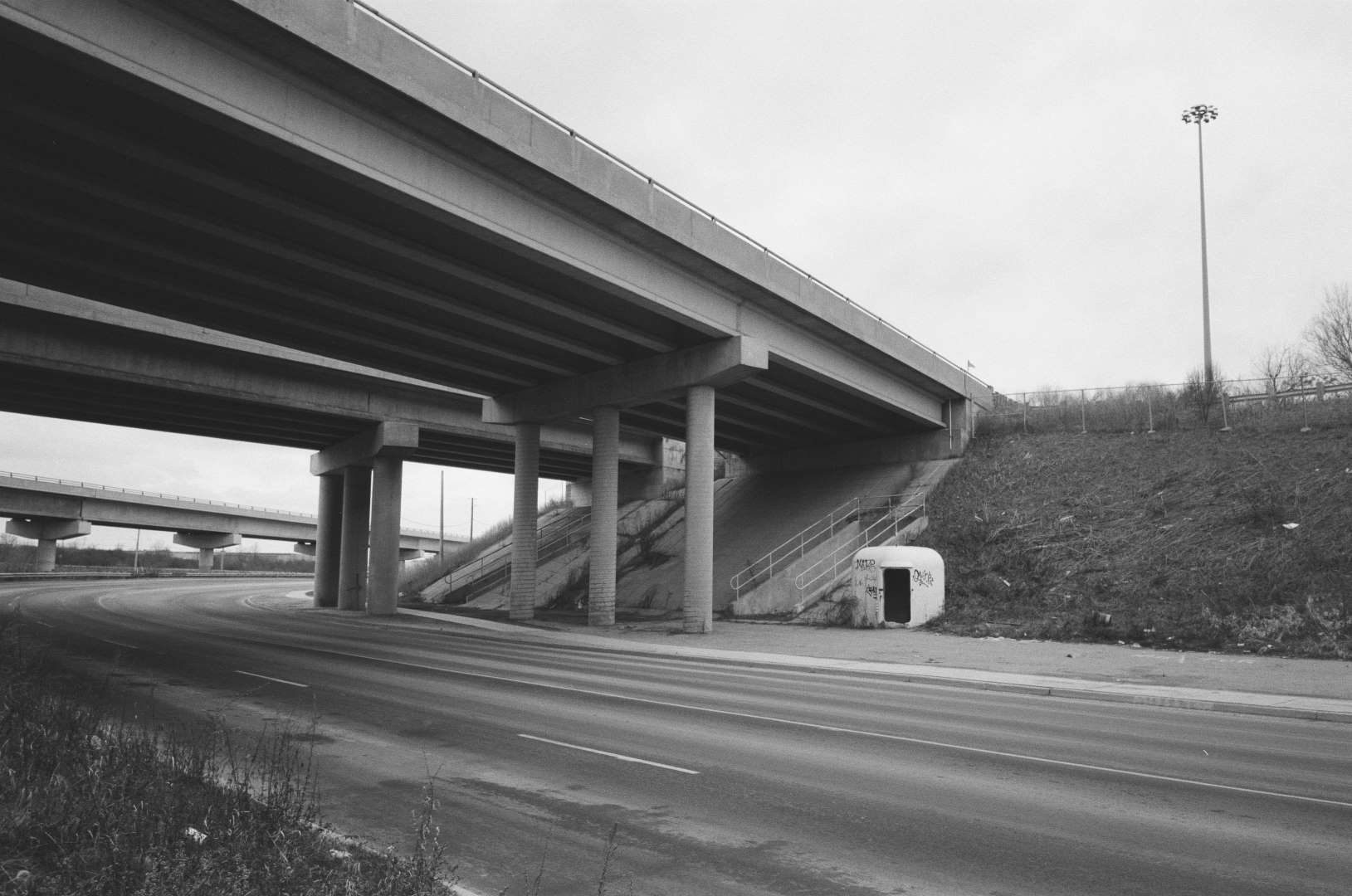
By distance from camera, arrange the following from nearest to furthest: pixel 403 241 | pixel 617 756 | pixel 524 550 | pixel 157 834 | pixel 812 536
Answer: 1. pixel 157 834
2. pixel 617 756
3. pixel 403 241
4. pixel 524 550
5. pixel 812 536

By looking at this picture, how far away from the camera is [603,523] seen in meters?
33.3

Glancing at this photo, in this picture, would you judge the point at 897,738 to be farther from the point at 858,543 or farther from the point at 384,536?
the point at 384,536

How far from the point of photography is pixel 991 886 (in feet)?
17.8

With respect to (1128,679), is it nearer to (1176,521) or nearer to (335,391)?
(1176,521)

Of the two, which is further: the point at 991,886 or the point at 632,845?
the point at 632,845

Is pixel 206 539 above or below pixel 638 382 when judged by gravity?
below

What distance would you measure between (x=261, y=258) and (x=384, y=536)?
22735 millimetres

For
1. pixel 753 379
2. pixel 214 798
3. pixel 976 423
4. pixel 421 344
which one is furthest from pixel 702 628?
pixel 214 798

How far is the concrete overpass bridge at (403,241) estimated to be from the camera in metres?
15.9

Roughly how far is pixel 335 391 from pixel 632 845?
121 ft

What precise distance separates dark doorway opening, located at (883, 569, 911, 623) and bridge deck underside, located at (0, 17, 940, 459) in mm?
8600

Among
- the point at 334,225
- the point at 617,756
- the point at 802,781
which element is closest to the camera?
the point at 802,781

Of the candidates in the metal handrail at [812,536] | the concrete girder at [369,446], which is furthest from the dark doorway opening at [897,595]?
the concrete girder at [369,446]

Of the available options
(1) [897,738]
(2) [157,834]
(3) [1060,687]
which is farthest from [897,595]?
(2) [157,834]
